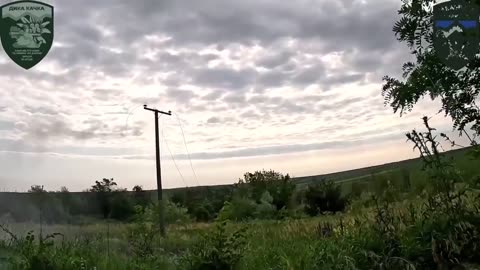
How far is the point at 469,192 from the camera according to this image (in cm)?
560

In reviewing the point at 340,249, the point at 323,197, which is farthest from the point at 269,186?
the point at 340,249

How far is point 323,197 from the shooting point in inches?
1810

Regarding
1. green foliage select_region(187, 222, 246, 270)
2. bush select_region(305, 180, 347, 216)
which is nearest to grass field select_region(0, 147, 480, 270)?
green foliage select_region(187, 222, 246, 270)

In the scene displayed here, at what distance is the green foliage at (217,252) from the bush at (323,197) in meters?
38.5

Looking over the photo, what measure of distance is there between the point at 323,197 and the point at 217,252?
136ft

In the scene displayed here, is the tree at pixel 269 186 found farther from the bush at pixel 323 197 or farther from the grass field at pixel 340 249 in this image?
the grass field at pixel 340 249

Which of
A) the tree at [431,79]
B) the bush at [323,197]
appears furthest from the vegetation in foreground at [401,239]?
the bush at [323,197]

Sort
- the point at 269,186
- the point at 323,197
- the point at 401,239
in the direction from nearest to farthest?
the point at 401,239 → the point at 323,197 → the point at 269,186

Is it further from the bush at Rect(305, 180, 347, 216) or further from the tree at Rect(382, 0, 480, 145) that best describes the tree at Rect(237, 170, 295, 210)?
the tree at Rect(382, 0, 480, 145)

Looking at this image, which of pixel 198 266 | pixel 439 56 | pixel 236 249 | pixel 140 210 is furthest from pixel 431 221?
pixel 140 210

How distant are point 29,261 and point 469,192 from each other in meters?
4.60

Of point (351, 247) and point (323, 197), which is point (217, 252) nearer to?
point (351, 247)

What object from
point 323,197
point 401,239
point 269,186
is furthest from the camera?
point 269,186

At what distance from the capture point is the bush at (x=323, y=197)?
44281mm
